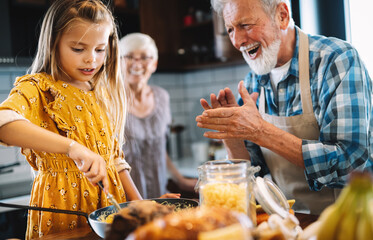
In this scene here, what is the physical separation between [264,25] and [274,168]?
0.58 m

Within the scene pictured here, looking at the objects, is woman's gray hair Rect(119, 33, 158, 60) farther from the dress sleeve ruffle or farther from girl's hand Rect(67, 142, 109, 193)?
girl's hand Rect(67, 142, 109, 193)

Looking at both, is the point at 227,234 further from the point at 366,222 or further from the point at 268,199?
the point at 268,199

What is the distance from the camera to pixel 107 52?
1.33 metres

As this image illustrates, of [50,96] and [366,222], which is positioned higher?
[50,96]

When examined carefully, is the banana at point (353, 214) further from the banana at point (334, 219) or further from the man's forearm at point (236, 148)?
the man's forearm at point (236, 148)

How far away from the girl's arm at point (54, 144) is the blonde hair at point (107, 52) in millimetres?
312

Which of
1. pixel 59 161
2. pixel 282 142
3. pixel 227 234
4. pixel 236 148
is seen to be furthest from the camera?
pixel 236 148

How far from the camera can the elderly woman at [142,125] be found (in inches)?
87.6

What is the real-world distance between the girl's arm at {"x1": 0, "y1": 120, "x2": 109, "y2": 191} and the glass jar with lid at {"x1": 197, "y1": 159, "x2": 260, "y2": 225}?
0.26 m

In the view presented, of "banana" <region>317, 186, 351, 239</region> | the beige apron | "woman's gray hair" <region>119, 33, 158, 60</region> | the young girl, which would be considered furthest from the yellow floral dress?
"woman's gray hair" <region>119, 33, 158, 60</region>

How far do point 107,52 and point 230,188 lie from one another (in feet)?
2.61

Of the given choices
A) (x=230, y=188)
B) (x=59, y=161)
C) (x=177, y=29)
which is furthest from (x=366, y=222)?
(x=177, y=29)

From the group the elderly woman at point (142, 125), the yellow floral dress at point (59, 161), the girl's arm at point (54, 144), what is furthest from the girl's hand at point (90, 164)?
the elderly woman at point (142, 125)

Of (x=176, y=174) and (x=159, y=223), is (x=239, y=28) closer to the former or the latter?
(x=159, y=223)
